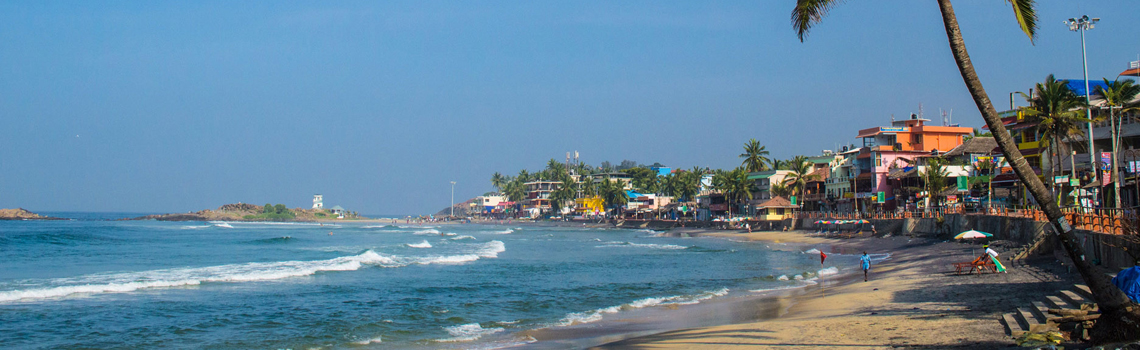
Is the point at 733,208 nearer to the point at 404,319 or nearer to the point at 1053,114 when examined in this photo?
the point at 1053,114

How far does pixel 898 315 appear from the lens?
49.9 ft

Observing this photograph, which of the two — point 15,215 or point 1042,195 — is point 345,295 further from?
point 15,215

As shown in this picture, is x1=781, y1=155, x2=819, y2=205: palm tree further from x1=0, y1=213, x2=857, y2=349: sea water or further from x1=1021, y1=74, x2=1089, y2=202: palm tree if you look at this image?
x1=1021, y1=74, x2=1089, y2=202: palm tree

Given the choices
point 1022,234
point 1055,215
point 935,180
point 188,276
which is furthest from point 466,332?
point 935,180

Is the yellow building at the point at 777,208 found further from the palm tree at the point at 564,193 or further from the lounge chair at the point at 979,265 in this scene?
the palm tree at the point at 564,193

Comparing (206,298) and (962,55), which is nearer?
(962,55)

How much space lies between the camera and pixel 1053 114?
32.2 m

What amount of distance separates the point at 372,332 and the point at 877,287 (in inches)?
599

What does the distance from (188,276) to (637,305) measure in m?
19.9

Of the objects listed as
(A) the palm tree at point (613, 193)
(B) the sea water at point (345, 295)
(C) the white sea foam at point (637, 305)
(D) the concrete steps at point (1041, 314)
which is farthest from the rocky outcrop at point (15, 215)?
(D) the concrete steps at point (1041, 314)

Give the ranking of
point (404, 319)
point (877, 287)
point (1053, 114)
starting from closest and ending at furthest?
point (404, 319) < point (877, 287) < point (1053, 114)

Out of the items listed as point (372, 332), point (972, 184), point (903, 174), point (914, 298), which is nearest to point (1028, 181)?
point (914, 298)

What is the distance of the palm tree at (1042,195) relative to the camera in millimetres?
8789

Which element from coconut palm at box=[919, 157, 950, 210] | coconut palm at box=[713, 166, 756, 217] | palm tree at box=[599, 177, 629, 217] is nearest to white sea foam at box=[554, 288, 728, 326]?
coconut palm at box=[919, 157, 950, 210]
